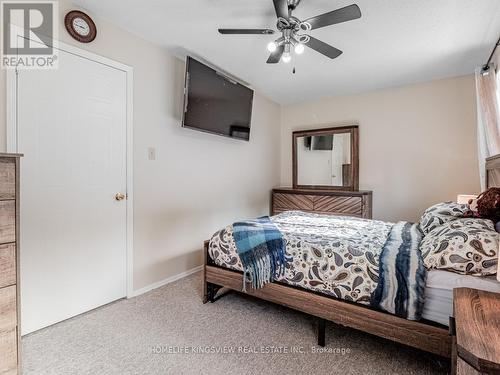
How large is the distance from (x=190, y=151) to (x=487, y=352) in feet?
9.40

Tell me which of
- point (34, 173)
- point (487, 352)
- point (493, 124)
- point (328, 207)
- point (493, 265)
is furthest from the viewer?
point (328, 207)

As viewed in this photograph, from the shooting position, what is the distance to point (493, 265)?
54.8 inches

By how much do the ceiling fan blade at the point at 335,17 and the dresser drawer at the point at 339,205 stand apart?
2.49 metres

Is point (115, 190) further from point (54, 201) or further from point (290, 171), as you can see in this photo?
point (290, 171)

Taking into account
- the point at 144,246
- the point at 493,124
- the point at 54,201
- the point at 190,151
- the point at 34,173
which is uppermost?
the point at 493,124

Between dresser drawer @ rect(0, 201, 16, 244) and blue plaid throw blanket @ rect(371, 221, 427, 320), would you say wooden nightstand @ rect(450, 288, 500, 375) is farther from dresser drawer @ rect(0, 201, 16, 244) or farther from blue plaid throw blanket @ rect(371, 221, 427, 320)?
dresser drawer @ rect(0, 201, 16, 244)

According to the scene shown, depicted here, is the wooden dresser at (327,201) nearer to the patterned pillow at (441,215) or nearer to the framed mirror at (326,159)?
the framed mirror at (326,159)

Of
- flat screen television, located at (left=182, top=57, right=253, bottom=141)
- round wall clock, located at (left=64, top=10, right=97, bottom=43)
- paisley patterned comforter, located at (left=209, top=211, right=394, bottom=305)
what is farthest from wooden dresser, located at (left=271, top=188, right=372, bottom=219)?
round wall clock, located at (left=64, top=10, right=97, bottom=43)

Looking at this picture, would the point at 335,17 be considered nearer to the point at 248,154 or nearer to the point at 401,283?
the point at 401,283

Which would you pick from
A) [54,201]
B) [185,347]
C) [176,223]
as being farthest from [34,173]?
[185,347]

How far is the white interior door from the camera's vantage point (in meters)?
1.88

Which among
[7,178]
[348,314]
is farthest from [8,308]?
[348,314]

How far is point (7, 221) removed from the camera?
1275 millimetres

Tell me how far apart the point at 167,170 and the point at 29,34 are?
1489 mm
